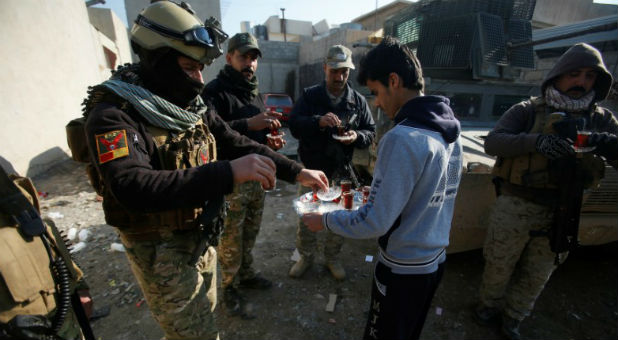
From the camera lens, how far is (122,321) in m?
2.51

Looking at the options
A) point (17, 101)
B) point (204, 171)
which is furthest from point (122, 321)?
point (17, 101)

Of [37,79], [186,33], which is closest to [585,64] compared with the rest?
[186,33]

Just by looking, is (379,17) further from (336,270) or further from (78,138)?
(78,138)

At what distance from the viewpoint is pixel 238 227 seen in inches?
99.3

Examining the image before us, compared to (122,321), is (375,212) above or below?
above

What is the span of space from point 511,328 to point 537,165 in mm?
1360

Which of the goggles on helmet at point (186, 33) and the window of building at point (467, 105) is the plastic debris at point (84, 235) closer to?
the goggles on helmet at point (186, 33)

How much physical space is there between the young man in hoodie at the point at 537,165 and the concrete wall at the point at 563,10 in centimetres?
1715

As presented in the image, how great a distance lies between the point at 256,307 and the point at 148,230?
1611 mm

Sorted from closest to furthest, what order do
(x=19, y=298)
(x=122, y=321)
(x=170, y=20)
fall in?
(x=19, y=298)
(x=170, y=20)
(x=122, y=321)

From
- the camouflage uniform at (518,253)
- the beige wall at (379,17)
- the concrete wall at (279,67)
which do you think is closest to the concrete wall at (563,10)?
the beige wall at (379,17)

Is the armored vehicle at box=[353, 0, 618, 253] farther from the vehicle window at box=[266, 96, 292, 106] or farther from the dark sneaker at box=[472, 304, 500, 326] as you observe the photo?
the vehicle window at box=[266, 96, 292, 106]

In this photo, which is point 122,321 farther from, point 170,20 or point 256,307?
point 170,20

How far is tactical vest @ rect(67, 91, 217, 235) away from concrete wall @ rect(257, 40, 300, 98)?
17.8 m
